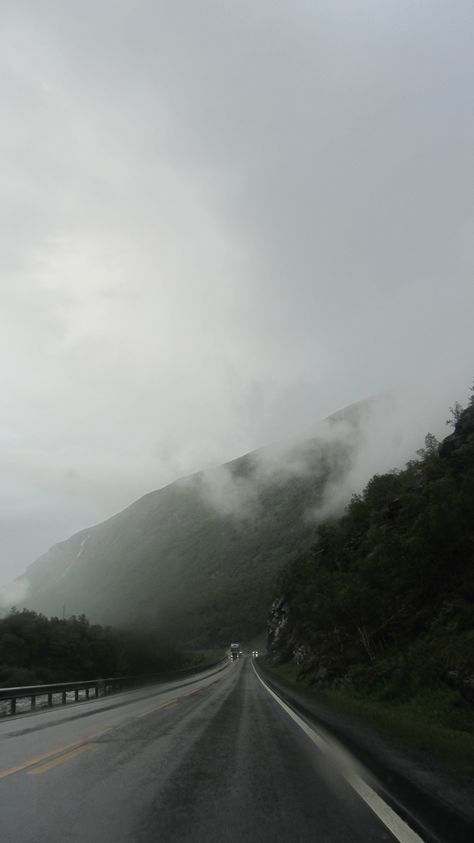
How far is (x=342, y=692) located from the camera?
77.3ft

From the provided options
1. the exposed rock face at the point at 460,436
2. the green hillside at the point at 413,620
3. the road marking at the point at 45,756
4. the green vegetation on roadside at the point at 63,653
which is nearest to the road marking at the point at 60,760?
the road marking at the point at 45,756

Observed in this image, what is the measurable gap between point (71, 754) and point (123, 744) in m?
1.32

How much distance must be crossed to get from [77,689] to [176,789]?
973 inches

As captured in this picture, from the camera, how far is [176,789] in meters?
7.20

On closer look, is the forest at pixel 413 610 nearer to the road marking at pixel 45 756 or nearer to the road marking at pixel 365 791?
the road marking at pixel 365 791

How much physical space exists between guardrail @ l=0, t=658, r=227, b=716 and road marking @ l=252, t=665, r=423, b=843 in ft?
41.5

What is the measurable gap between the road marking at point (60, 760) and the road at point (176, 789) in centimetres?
2

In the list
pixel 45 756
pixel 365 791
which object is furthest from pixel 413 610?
pixel 365 791

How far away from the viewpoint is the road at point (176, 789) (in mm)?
5484

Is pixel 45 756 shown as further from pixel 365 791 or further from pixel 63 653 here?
pixel 63 653

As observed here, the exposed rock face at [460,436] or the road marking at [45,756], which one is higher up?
the exposed rock face at [460,436]

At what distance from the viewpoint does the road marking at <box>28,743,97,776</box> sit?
825cm

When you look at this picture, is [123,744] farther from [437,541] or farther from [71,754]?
[437,541]

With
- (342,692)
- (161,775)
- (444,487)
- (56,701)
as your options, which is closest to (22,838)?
(161,775)
